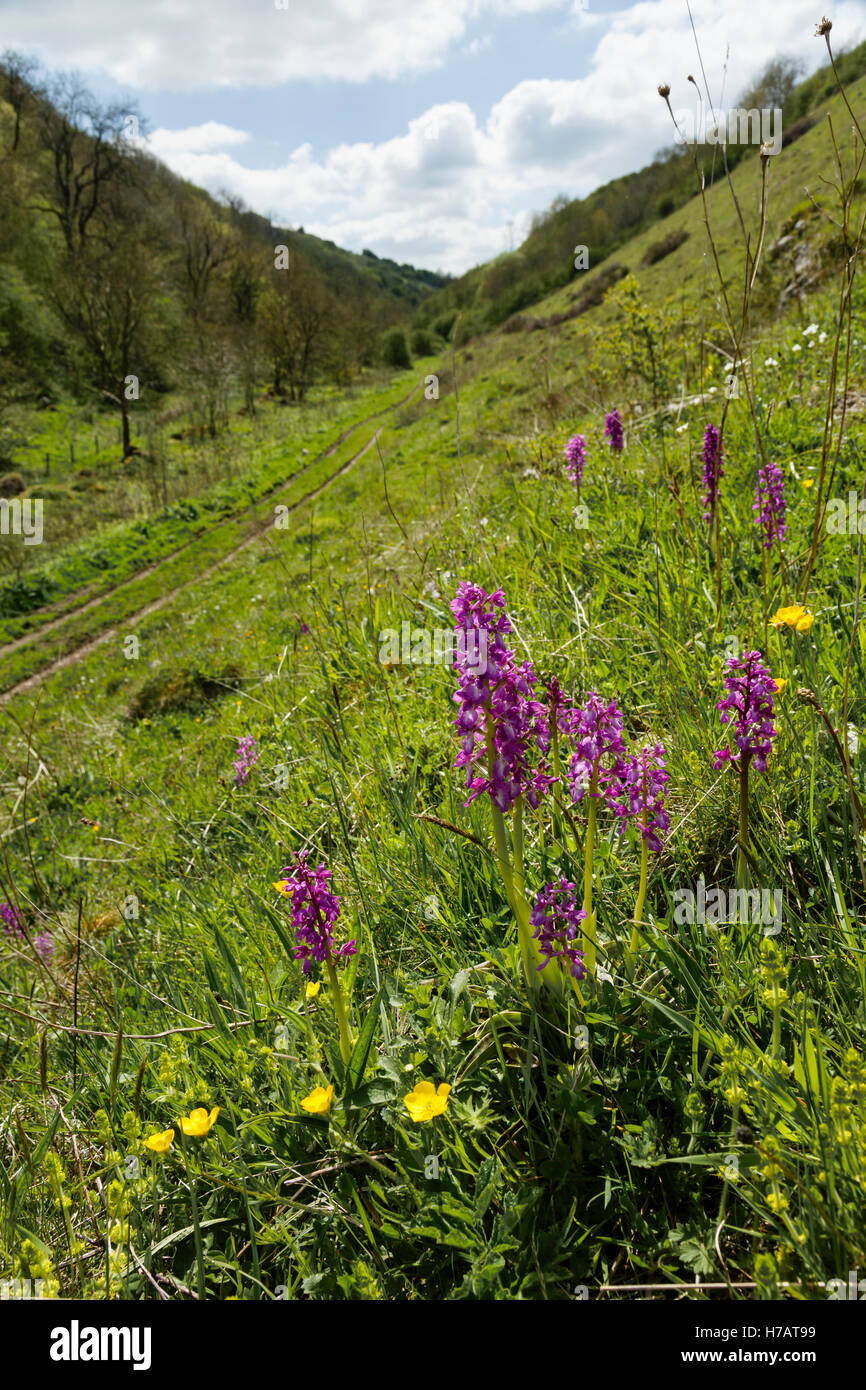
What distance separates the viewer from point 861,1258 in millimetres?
1186

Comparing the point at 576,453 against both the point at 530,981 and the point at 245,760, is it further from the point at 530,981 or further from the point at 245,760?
the point at 530,981

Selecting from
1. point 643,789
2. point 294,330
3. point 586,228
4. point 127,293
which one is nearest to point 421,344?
point 586,228

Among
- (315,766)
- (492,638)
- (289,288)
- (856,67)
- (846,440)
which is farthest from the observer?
(289,288)

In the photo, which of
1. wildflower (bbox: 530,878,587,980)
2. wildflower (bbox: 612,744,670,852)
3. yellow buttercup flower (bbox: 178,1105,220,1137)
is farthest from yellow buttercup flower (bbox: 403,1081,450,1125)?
wildflower (bbox: 612,744,670,852)

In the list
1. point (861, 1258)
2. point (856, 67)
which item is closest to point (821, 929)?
point (861, 1258)

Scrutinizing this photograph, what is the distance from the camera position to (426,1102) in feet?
4.80

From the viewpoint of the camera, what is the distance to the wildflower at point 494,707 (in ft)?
4.89

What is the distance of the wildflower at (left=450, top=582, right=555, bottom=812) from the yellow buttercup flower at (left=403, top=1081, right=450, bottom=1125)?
2.05 feet

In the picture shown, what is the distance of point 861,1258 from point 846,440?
4.50m

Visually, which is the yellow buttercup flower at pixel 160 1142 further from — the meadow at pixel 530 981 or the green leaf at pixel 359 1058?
the green leaf at pixel 359 1058

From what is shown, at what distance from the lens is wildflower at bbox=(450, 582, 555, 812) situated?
1490 millimetres

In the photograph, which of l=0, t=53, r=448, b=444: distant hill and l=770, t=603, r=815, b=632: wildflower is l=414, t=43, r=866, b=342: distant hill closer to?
l=0, t=53, r=448, b=444: distant hill

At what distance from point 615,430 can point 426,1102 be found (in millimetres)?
4542
